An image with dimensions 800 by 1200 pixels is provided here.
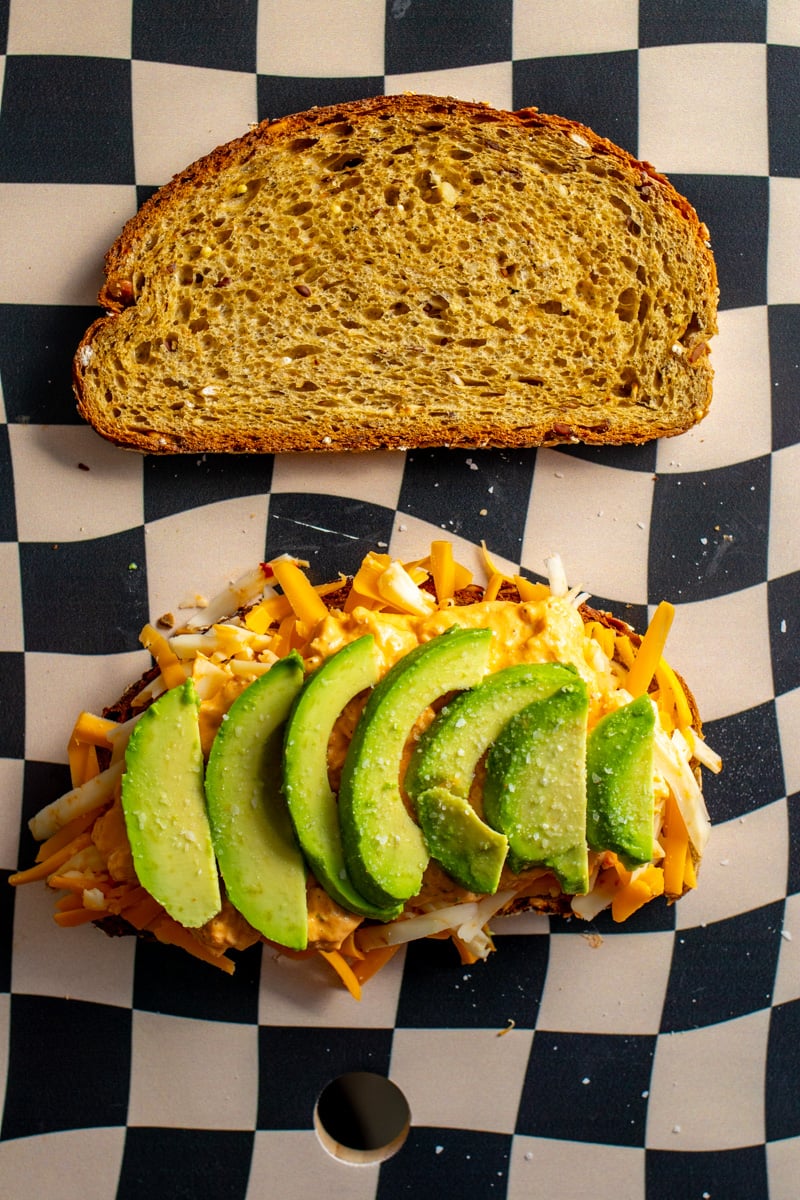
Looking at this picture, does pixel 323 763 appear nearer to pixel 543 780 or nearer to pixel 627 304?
pixel 543 780

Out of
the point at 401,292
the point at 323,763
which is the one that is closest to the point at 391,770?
the point at 323,763

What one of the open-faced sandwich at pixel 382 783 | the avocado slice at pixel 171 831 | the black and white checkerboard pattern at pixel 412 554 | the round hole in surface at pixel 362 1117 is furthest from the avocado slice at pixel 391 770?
the round hole in surface at pixel 362 1117

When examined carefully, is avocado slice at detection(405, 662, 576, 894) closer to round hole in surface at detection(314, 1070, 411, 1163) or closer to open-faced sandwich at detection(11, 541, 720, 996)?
open-faced sandwich at detection(11, 541, 720, 996)

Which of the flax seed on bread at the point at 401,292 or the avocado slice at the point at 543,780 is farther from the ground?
the flax seed on bread at the point at 401,292

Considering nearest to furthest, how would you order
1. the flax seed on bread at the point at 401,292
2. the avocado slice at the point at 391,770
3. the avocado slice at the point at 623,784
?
the avocado slice at the point at 391,770
the avocado slice at the point at 623,784
the flax seed on bread at the point at 401,292

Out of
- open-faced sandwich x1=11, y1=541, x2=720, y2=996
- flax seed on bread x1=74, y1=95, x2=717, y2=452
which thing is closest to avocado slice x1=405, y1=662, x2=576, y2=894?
open-faced sandwich x1=11, y1=541, x2=720, y2=996

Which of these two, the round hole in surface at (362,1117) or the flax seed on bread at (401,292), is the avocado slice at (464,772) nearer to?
the flax seed on bread at (401,292)

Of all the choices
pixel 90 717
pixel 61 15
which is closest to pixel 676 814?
pixel 90 717

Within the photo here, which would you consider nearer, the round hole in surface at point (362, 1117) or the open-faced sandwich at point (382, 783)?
the open-faced sandwich at point (382, 783)
